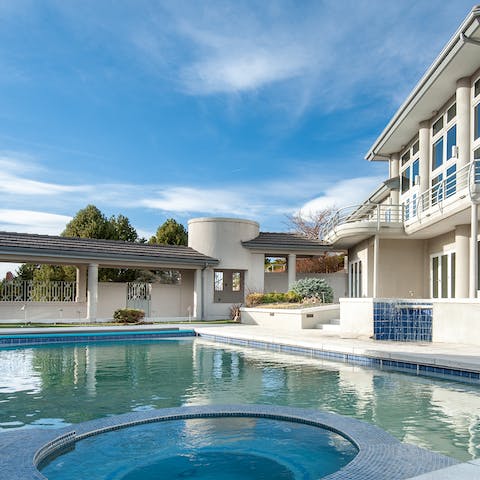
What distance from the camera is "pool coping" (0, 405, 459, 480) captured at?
4.56 metres

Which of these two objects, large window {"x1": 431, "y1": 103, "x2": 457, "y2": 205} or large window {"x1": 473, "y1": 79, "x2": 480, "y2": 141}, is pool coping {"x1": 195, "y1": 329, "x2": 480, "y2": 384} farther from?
large window {"x1": 473, "y1": 79, "x2": 480, "y2": 141}

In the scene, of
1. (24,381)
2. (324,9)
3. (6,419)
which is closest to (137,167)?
(324,9)

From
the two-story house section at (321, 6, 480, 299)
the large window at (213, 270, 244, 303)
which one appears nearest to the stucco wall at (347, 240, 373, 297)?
the two-story house section at (321, 6, 480, 299)

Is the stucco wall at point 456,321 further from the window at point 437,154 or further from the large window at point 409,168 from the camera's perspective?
the large window at point 409,168

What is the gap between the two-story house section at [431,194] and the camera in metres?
14.9

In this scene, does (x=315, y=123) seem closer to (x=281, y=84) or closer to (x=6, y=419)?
(x=281, y=84)

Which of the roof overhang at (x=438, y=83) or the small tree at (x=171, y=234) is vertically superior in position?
the roof overhang at (x=438, y=83)

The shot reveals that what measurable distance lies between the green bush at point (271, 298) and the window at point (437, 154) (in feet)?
25.2

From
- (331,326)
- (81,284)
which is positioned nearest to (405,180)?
(331,326)

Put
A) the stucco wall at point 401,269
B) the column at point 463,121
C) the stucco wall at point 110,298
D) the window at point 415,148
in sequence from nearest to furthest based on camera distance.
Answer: the column at point 463,121 → the stucco wall at point 401,269 → the window at point 415,148 → the stucco wall at point 110,298

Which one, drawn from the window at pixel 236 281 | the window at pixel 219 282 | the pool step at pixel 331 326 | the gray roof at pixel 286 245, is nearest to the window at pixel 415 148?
the gray roof at pixel 286 245

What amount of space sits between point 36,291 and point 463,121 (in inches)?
740

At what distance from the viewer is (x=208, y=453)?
5.50 m

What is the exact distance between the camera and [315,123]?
90.2 ft
